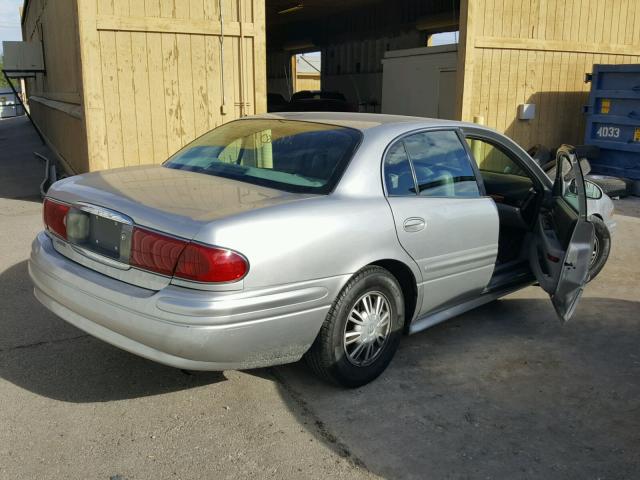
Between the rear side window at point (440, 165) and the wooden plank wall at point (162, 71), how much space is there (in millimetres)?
4677

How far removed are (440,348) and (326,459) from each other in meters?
1.57

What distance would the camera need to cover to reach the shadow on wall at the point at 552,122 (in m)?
10.8

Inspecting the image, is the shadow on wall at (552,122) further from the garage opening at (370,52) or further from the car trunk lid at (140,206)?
the car trunk lid at (140,206)

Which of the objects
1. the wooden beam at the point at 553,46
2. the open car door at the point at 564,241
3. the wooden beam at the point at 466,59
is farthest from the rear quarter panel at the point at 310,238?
the wooden beam at the point at 553,46

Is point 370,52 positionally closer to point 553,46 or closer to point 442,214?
point 553,46

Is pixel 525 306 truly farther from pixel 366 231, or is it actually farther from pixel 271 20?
pixel 271 20

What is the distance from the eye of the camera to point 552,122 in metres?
11.2

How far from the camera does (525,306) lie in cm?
514

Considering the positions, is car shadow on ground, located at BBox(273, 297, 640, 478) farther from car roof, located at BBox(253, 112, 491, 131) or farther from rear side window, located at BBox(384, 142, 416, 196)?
car roof, located at BBox(253, 112, 491, 131)

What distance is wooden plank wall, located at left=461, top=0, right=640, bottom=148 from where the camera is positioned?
990cm

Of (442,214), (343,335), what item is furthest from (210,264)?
(442,214)

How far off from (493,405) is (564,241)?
1458mm

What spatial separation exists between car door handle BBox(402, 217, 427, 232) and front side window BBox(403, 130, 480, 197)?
0.67 feet

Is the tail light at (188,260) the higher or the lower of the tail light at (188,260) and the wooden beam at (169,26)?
the lower
